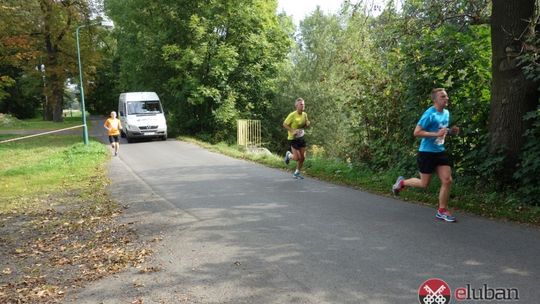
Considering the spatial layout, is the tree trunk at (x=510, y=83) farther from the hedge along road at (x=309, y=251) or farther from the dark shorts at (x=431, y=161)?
the hedge along road at (x=309, y=251)

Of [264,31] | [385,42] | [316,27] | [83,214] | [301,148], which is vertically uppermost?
[316,27]

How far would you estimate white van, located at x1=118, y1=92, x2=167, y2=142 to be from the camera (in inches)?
925

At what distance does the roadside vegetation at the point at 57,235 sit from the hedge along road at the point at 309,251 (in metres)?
0.37

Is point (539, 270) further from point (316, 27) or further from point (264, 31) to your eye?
point (316, 27)

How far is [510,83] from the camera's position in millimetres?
7391

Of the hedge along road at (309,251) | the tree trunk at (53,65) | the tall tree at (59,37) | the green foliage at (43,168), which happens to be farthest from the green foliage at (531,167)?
the tree trunk at (53,65)

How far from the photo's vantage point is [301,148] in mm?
10984

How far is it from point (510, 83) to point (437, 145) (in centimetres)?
204

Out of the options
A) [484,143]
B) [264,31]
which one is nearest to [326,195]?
[484,143]

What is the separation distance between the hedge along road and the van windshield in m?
15.8

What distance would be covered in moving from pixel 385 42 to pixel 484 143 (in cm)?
395

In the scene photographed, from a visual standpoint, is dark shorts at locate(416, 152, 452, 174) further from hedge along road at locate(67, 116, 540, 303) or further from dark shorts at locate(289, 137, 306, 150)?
dark shorts at locate(289, 137, 306, 150)

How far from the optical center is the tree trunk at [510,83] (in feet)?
24.1

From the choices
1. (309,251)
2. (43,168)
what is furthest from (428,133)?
(43,168)
